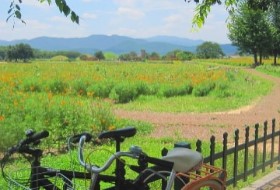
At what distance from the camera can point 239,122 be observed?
15172 mm

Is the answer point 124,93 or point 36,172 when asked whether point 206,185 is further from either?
point 124,93

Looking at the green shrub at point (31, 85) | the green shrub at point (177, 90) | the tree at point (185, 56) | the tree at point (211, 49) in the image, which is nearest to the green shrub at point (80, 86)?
the green shrub at point (31, 85)

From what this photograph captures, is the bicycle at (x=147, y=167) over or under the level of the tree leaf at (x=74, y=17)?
under

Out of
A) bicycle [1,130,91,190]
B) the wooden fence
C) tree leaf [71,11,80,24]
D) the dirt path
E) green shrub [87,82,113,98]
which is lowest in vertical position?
the dirt path

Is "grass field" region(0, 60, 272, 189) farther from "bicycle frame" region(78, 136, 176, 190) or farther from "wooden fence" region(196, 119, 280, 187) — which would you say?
"bicycle frame" region(78, 136, 176, 190)

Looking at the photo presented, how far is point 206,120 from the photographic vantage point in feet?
51.5

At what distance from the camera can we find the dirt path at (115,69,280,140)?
13.0 meters

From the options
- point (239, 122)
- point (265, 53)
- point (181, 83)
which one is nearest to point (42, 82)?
point (181, 83)

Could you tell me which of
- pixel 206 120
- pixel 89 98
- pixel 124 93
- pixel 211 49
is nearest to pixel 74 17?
pixel 206 120

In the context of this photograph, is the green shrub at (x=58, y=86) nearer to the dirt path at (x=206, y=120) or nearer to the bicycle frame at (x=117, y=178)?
the dirt path at (x=206, y=120)

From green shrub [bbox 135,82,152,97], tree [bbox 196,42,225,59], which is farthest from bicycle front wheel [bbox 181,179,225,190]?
tree [bbox 196,42,225,59]

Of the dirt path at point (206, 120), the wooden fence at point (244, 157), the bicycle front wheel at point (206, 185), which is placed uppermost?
the bicycle front wheel at point (206, 185)

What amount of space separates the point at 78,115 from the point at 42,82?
15.9m

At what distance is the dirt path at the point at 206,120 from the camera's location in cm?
1305
